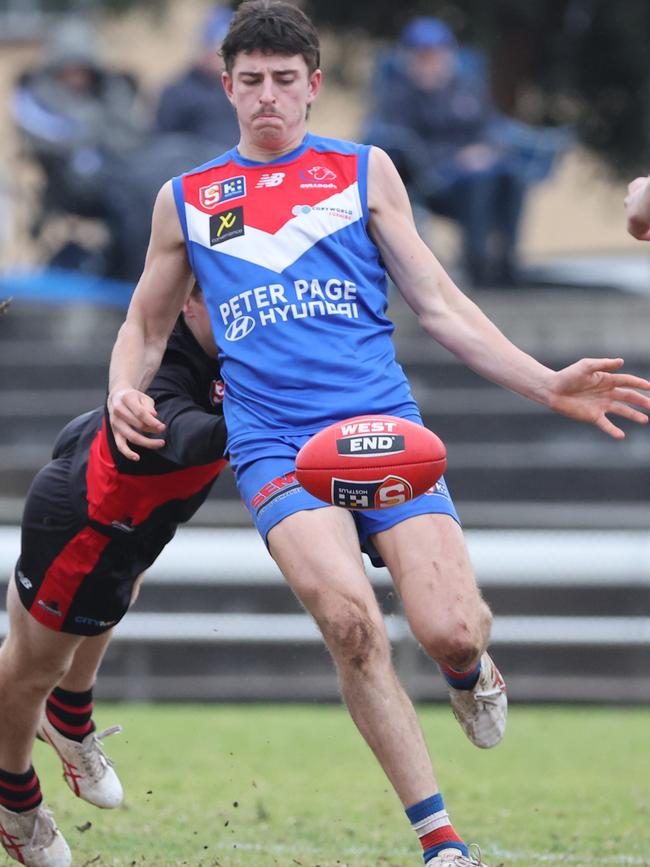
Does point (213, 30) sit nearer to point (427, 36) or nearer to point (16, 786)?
point (427, 36)

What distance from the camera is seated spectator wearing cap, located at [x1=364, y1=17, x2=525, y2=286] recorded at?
14.1 meters

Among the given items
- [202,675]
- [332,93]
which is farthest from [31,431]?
[332,93]

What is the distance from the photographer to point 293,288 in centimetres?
547

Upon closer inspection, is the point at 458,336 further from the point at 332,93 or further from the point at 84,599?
the point at 332,93

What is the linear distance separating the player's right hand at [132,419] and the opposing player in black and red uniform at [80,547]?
0.37 meters

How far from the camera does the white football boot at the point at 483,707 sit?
5922 mm

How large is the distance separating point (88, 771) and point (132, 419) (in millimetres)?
1763

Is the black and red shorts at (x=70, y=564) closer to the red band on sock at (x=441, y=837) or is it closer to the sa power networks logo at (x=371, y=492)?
the sa power networks logo at (x=371, y=492)

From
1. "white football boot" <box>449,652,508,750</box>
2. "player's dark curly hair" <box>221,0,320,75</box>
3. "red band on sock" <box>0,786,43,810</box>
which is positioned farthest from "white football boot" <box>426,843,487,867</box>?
"player's dark curly hair" <box>221,0,320,75</box>

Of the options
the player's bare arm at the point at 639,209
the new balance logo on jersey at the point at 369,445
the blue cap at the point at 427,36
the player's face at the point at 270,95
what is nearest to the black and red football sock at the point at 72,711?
the new balance logo on jersey at the point at 369,445

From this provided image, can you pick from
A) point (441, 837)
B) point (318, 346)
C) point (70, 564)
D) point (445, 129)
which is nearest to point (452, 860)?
point (441, 837)

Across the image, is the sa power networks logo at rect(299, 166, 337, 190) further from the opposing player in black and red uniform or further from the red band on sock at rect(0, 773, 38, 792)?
the red band on sock at rect(0, 773, 38, 792)

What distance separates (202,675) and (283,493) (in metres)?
6.66

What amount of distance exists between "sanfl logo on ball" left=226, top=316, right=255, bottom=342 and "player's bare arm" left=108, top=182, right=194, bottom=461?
0.30 m
